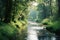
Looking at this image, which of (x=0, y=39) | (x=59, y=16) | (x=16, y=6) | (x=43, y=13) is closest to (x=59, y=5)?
(x=59, y=16)

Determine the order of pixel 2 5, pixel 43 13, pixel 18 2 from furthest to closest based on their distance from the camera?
pixel 43 13 < pixel 18 2 < pixel 2 5

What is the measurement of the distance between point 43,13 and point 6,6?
55817 millimetres

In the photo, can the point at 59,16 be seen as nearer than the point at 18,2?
Yes

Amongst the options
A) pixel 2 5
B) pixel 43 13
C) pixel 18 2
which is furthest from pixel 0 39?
pixel 43 13

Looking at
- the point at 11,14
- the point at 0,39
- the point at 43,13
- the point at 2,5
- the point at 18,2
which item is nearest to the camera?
the point at 0,39

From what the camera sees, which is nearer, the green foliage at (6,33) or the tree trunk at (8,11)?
the green foliage at (6,33)

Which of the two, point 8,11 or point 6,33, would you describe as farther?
point 8,11

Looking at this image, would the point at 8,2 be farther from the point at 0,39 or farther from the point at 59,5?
the point at 0,39

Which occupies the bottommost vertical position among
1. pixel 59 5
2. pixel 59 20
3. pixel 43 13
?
pixel 43 13

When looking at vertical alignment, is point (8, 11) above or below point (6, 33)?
above

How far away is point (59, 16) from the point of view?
1164 inches

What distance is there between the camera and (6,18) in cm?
3038

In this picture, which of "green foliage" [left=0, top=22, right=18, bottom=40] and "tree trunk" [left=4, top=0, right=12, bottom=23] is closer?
"green foliage" [left=0, top=22, right=18, bottom=40]

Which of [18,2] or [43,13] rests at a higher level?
[18,2]
